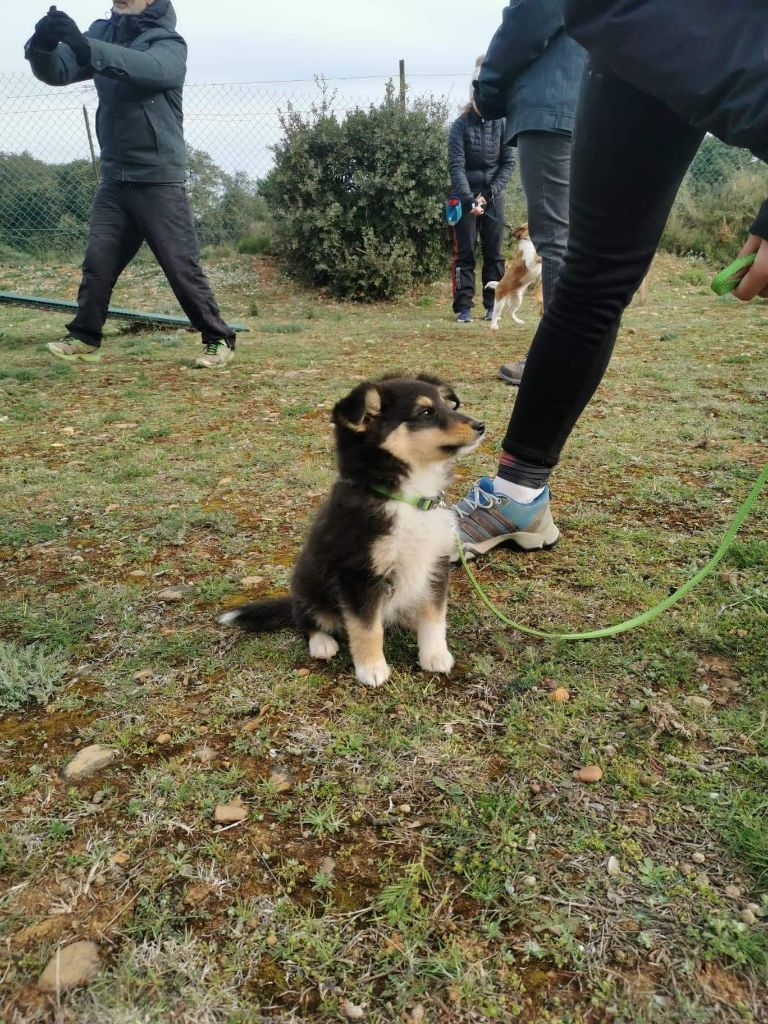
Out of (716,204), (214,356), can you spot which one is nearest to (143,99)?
(214,356)

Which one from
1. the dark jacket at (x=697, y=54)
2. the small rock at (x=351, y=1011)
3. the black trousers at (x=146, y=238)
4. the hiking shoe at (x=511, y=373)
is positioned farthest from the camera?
the black trousers at (x=146, y=238)

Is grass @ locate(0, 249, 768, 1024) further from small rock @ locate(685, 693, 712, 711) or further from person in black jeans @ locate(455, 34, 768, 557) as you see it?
person in black jeans @ locate(455, 34, 768, 557)

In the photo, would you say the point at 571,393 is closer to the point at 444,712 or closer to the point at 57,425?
the point at 444,712

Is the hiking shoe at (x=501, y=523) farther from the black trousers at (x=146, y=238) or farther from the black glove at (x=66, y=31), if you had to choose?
the black glove at (x=66, y=31)

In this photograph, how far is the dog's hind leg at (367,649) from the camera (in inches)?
78.7

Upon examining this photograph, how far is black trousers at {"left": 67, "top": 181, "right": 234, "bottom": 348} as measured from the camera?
5.71m

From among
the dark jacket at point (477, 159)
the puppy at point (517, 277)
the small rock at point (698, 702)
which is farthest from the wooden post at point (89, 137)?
the small rock at point (698, 702)

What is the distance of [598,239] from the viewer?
209cm

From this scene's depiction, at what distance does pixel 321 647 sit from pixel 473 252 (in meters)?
9.11

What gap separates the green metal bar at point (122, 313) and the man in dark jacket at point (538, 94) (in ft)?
14.6

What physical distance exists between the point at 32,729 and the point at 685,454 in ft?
10.8

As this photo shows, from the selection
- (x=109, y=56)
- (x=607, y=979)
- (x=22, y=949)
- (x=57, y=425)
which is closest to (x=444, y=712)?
(x=607, y=979)

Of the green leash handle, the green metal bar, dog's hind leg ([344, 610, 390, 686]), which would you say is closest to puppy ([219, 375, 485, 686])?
dog's hind leg ([344, 610, 390, 686])

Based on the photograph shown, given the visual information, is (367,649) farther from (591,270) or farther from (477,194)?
(477,194)
